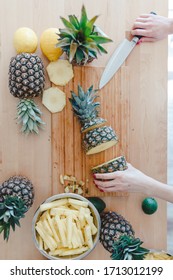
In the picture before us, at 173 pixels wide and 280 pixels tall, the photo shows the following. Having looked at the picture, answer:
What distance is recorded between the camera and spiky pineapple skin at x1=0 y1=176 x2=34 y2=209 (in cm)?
117

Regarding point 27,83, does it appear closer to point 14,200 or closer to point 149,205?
point 14,200

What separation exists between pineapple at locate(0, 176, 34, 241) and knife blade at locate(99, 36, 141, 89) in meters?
0.44

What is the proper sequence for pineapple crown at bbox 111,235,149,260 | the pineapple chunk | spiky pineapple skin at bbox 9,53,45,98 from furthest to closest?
the pineapple chunk → spiky pineapple skin at bbox 9,53,45,98 → pineapple crown at bbox 111,235,149,260

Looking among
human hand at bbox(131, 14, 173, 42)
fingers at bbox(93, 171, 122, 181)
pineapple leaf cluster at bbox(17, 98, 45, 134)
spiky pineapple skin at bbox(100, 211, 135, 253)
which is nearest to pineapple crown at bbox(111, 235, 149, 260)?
spiky pineapple skin at bbox(100, 211, 135, 253)

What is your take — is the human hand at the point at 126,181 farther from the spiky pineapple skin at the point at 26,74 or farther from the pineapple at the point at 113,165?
the spiky pineapple skin at the point at 26,74

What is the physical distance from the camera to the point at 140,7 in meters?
1.30

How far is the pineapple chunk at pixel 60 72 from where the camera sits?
1.24m

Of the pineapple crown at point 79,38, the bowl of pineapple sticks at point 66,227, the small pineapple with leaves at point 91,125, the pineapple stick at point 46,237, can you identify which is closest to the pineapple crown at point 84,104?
the small pineapple with leaves at point 91,125

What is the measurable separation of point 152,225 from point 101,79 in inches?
22.4

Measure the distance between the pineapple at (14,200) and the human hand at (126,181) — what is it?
0.24m

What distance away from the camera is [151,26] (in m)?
1.28

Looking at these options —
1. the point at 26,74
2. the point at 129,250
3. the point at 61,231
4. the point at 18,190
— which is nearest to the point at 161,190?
the point at 129,250

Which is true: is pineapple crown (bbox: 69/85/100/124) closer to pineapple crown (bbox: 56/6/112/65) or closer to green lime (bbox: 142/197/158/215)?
pineapple crown (bbox: 56/6/112/65)
